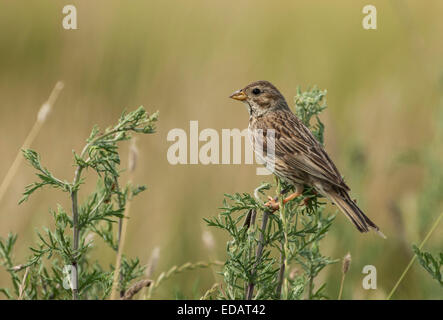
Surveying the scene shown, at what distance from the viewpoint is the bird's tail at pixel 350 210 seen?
3.62 m

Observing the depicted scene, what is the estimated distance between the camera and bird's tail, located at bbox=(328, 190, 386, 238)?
143 inches

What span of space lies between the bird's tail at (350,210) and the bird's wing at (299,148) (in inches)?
2.4

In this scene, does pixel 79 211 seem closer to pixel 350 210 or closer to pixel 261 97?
pixel 350 210

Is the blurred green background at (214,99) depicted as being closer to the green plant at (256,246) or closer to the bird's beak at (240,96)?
the bird's beak at (240,96)

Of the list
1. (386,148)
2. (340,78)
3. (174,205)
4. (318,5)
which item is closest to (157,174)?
(174,205)

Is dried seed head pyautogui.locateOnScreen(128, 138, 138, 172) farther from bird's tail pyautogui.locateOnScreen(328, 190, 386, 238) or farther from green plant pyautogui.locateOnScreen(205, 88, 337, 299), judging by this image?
bird's tail pyautogui.locateOnScreen(328, 190, 386, 238)

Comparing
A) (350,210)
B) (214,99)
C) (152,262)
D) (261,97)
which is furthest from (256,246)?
(214,99)

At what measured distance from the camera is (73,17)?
686cm

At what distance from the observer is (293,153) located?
4.13 m

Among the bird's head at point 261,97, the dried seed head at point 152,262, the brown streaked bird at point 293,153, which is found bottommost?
the dried seed head at point 152,262

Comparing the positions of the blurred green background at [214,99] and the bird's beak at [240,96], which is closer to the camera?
the bird's beak at [240,96]

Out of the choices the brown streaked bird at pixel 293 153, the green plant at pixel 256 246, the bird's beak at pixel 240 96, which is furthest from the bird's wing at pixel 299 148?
the green plant at pixel 256 246

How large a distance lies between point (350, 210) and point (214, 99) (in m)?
3.57
